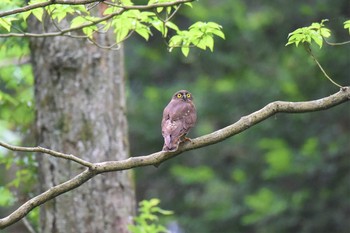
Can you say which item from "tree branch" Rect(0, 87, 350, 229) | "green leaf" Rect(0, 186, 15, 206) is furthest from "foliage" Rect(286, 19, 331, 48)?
"green leaf" Rect(0, 186, 15, 206)

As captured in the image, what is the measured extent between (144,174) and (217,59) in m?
2.66

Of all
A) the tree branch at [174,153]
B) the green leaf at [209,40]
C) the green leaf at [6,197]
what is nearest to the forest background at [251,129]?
the green leaf at [6,197]

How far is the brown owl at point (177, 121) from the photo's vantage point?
4930mm

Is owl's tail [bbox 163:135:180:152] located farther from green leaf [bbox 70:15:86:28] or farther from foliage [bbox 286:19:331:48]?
green leaf [bbox 70:15:86:28]

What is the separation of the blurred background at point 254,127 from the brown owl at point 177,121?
17.6 ft

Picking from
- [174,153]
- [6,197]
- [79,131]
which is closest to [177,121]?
[174,153]

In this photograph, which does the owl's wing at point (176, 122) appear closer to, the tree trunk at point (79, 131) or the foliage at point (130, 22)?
the foliage at point (130, 22)

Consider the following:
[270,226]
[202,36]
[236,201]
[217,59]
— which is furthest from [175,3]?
[217,59]

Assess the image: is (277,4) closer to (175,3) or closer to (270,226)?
(270,226)

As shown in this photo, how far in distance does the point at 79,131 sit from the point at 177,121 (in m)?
1.38

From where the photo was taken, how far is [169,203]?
15.1 metres

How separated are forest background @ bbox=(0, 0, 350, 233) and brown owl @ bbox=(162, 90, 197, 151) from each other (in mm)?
4972

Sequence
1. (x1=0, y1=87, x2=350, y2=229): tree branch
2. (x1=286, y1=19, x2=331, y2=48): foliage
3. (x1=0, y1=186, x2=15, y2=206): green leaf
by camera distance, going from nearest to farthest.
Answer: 1. (x1=0, y1=87, x2=350, y2=229): tree branch
2. (x1=286, y1=19, x2=331, y2=48): foliage
3. (x1=0, y1=186, x2=15, y2=206): green leaf

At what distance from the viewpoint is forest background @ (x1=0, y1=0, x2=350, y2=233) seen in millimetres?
12453
